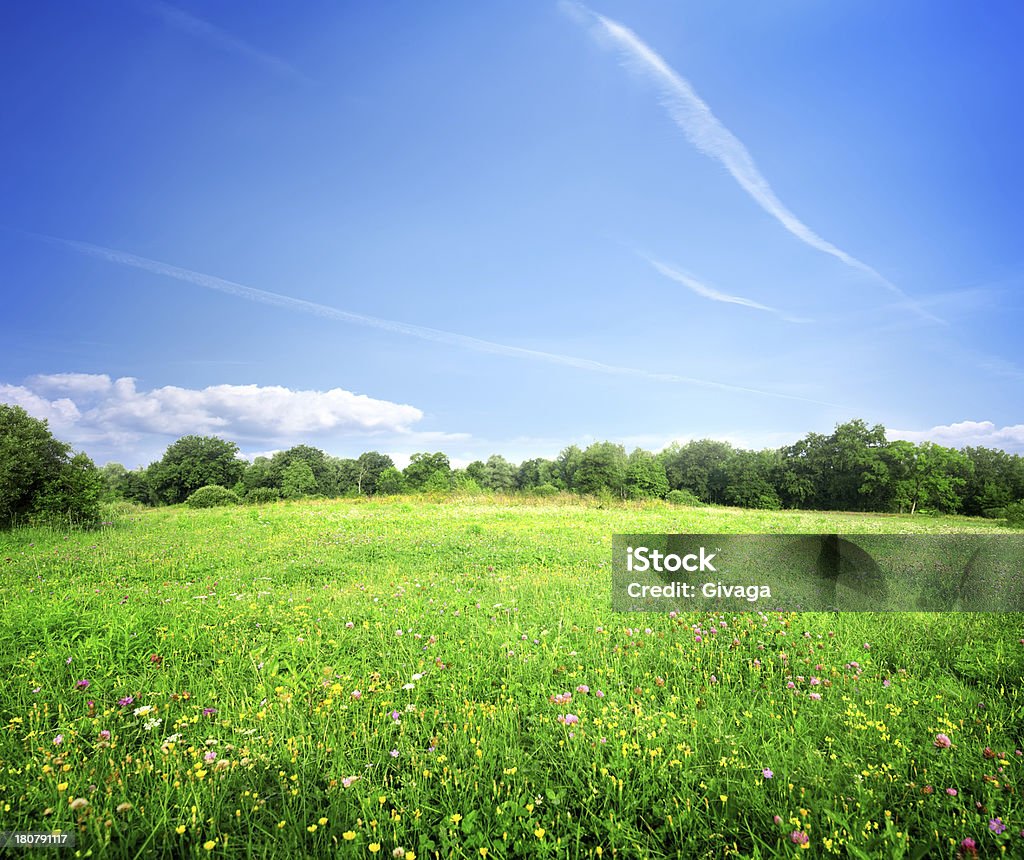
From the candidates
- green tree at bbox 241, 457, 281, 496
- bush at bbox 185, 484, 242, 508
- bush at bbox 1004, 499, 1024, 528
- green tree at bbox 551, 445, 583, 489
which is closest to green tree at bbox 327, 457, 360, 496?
green tree at bbox 241, 457, 281, 496

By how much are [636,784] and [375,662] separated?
2.66m

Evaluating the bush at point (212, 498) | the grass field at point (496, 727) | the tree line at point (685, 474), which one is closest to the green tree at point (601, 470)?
the tree line at point (685, 474)

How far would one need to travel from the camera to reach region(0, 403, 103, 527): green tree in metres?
12.9

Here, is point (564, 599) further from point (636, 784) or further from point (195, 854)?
point (195, 854)

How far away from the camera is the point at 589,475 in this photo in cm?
6775

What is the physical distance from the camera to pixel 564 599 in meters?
6.74

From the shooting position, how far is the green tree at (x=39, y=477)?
1295 centimetres

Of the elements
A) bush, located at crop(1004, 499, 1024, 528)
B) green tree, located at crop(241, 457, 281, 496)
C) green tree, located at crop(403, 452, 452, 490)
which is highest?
bush, located at crop(1004, 499, 1024, 528)

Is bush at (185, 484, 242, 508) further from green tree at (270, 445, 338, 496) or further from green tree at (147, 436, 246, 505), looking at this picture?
green tree at (270, 445, 338, 496)

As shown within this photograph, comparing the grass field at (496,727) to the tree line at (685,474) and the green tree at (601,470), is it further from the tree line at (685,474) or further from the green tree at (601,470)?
the green tree at (601,470)

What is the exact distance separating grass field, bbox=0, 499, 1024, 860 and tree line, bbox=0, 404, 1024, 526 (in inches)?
369

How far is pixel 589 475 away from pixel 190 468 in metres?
50.9

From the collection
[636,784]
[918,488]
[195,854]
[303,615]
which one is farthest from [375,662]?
[918,488]

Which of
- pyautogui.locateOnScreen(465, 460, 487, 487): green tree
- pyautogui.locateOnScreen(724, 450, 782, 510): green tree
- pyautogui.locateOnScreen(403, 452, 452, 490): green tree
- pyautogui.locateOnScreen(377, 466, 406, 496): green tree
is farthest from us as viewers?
pyautogui.locateOnScreen(465, 460, 487, 487): green tree
